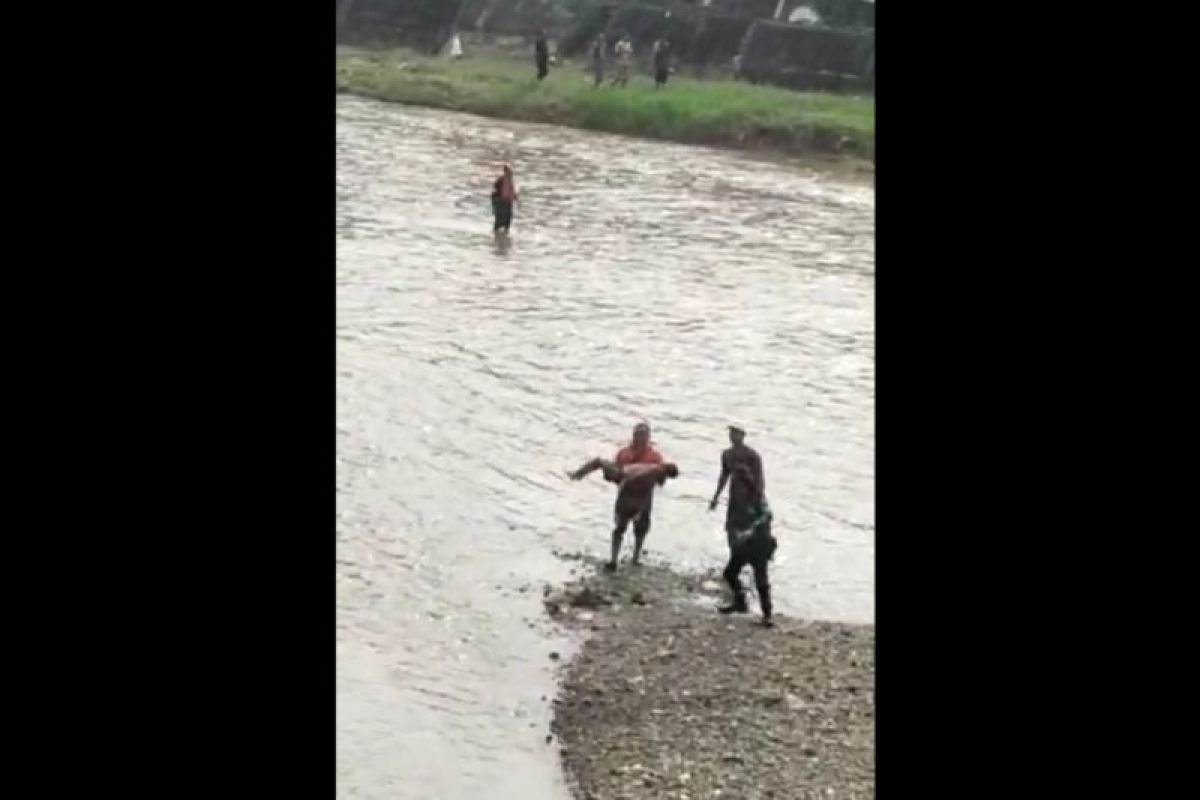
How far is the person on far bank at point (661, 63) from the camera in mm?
13055

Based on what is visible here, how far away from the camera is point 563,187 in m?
11.5

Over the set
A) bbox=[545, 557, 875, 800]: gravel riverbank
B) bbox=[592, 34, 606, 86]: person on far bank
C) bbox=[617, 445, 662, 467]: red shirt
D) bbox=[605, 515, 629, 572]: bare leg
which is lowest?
bbox=[545, 557, 875, 800]: gravel riverbank

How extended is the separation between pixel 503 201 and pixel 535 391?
1986mm

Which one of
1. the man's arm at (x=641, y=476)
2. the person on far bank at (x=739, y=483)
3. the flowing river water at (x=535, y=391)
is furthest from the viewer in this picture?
the man's arm at (x=641, y=476)

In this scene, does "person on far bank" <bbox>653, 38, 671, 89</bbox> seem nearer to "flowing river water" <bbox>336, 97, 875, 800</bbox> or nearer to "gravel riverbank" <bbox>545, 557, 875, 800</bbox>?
"flowing river water" <bbox>336, 97, 875, 800</bbox>

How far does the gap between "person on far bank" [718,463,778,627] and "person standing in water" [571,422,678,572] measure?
1.56ft

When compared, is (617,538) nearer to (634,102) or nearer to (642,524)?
(642,524)

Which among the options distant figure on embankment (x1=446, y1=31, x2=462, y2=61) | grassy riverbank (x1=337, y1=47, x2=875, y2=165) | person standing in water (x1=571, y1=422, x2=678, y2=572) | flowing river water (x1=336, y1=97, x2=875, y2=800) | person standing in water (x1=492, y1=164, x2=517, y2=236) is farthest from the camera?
distant figure on embankment (x1=446, y1=31, x2=462, y2=61)

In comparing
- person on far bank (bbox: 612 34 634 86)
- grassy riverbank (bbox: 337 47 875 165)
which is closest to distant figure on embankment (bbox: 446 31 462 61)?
grassy riverbank (bbox: 337 47 875 165)

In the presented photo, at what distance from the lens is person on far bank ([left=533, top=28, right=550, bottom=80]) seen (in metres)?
12.8

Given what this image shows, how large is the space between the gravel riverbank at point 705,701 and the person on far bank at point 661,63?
22.8 feet

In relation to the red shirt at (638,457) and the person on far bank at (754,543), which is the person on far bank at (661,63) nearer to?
the red shirt at (638,457)

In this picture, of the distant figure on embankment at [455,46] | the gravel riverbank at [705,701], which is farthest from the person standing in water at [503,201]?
the gravel riverbank at [705,701]
